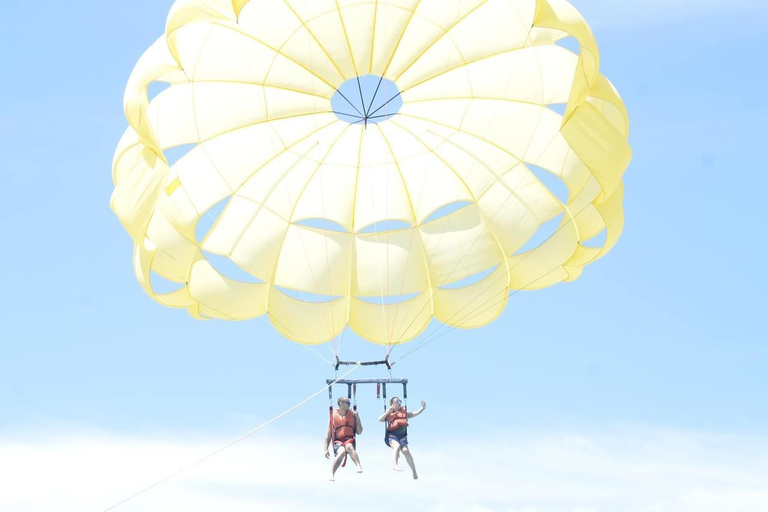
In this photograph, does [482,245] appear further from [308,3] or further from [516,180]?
[308,3]

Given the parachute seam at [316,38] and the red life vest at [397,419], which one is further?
the parachute seam at [316,38]

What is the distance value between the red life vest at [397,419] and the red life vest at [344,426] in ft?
1.71

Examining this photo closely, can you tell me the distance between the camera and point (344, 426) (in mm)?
19828

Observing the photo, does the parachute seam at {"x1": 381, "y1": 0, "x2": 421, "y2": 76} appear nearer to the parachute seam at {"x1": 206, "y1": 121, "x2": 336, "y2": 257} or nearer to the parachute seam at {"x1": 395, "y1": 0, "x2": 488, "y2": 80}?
the parachute seam at {"x1": 395, "y1": 0, "x2": 488, "y2": 80}

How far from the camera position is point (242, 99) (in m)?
20.8

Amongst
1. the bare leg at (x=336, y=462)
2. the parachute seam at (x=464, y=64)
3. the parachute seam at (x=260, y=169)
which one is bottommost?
the bare leg at (x=336, y=462)

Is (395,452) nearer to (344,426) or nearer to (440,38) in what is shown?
(344,426)

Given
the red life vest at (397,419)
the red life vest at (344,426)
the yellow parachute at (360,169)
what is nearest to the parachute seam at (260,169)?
the yellow parachute at (360,169)

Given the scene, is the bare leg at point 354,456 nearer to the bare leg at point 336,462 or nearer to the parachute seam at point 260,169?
the bare leg at point 336,462

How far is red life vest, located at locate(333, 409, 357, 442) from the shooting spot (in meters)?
19.8

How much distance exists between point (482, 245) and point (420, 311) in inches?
56.4

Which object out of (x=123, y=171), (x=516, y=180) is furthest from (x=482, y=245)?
(x=123, y=171)

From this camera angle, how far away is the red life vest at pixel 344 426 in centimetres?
1980

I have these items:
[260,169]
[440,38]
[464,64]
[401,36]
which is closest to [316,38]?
[401,36]
